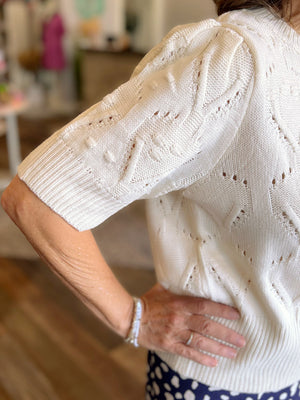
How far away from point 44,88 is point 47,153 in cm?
473

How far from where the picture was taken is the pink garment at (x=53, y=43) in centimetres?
443

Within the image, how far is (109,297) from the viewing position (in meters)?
0.65

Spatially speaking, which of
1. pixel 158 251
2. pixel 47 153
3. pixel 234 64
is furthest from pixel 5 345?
pixel 234 64

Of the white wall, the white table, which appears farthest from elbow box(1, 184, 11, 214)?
the white wall

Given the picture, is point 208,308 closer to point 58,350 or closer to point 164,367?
point 164,367

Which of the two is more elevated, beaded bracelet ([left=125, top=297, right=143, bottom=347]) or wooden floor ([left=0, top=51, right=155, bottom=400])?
beaded bracelet ([left=125, top=297, right=143, bottom=347])

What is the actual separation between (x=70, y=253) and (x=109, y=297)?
12 cm

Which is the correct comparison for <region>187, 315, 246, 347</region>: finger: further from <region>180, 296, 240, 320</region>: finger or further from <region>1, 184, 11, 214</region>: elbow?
<region>1, 184, 11, 214</region>: elbow

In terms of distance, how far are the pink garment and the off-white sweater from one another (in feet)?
14.2

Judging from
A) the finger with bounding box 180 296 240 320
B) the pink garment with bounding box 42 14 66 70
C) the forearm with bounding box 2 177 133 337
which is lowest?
the pink garment with bounding box 42 14 66 70

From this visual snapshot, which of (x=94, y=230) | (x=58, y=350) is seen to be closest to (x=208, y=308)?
(x=58, y=350)

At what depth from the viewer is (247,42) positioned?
18.5 inches

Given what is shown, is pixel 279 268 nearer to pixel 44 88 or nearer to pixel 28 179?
pixel 28 179

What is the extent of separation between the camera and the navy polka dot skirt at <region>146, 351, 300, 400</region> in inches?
26.5
